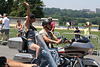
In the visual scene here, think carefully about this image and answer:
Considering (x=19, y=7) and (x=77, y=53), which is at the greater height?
(x=77, y=53)

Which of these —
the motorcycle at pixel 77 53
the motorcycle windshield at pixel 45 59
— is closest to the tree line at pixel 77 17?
the motorcycle at pixel 77 53

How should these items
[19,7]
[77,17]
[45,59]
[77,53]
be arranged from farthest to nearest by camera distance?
1. [77,17]
2. [19,7]
3. [77,53]
4. [45,59]

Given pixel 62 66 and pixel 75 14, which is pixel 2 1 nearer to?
pixel 75 14

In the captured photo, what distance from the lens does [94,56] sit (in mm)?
12734

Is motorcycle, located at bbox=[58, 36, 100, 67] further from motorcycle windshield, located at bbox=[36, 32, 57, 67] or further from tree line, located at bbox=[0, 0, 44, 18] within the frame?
tree line, located at bbox=[0, 0, 44, 18]

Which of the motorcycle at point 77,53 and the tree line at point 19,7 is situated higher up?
the motorcycle at point 77,53

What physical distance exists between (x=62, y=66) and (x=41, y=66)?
2.66 m

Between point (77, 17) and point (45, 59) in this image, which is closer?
point (45, 59)

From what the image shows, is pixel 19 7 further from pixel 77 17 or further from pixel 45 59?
pixel 45 59

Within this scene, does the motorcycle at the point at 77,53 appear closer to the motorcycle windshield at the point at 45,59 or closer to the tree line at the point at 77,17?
the motorcycle windshield at the point at 45,59

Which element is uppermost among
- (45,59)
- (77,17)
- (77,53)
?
(45,59)

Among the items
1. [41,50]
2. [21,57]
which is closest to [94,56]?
[21,57]

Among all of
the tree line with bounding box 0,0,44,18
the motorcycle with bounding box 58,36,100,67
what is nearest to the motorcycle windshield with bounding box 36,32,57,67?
the motorcycle with bounding box 58,36,100,67

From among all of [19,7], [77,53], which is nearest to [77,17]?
[19,7]
